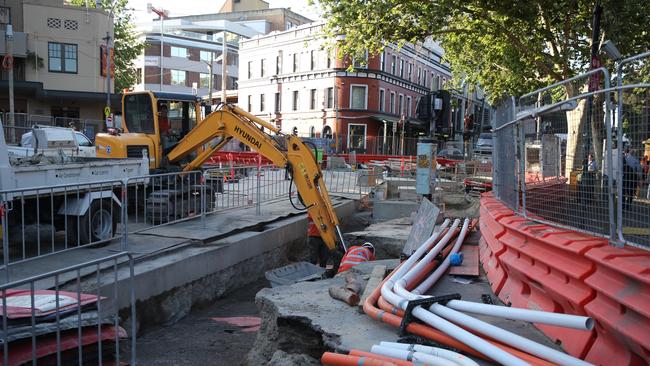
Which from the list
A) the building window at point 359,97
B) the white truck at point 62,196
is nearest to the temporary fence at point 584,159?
the white truck at point 62,196

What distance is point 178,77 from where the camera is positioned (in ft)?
216

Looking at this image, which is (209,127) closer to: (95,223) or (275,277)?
(95,223)

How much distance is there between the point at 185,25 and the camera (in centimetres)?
7644

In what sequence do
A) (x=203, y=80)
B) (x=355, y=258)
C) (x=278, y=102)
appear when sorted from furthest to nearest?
(x=203, y=80)
(x=278, y=102)
(x=355, y=258)

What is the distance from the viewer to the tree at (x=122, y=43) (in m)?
42.7

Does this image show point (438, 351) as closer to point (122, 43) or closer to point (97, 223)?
point (97, 223)

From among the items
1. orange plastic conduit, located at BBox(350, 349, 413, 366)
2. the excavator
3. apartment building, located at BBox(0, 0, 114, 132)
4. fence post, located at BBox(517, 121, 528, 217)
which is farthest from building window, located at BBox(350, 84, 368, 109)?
orange plastic conduit, located at BBox(350, 349, 413, 366)

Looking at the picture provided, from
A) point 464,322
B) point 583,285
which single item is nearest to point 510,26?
point 583,285

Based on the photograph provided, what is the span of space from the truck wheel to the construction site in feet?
0.13

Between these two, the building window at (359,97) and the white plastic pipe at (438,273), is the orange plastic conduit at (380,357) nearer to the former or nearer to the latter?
the white plastic pipe at (438,273)

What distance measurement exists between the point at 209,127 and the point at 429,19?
26.7 ft

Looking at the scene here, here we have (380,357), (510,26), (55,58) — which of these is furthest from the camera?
(55,58)

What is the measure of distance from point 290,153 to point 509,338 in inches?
235

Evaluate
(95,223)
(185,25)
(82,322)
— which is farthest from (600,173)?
(185,25)
